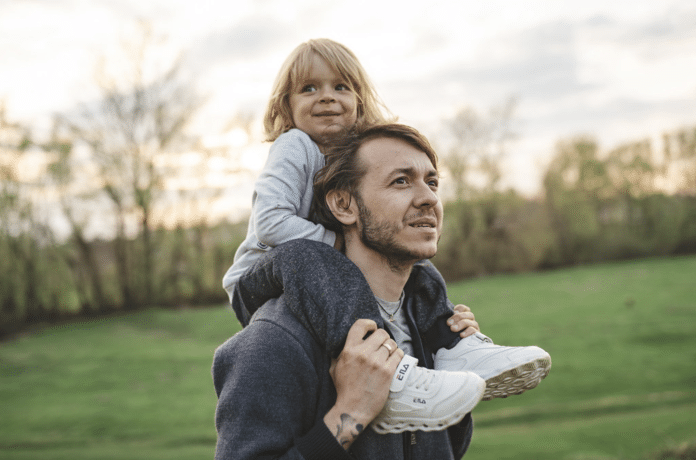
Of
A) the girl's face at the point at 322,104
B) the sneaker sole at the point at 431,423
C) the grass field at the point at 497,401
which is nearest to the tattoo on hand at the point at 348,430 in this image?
the sneaker sole at the point at 431,423

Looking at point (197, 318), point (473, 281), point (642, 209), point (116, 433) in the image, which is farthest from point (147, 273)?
point (642, 209)

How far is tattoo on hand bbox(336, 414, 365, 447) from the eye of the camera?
4.45ft

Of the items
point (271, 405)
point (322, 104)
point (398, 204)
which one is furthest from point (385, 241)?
point (322, 104)

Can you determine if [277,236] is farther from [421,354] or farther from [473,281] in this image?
[473,281]

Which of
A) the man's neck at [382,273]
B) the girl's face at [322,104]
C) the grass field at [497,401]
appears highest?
the girl's face at [322,104]

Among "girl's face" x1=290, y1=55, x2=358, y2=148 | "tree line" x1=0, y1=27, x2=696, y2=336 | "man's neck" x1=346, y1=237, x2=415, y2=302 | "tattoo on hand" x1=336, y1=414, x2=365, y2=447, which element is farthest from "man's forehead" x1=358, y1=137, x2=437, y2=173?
"tree line" x1=0, y1=27, x2=696, y2=336

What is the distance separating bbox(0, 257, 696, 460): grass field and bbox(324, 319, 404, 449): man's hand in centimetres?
535

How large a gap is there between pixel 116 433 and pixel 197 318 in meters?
10.7

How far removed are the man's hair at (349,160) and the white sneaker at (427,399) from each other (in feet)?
2.06

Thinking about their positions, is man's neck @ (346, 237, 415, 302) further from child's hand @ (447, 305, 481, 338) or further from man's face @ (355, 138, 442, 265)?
child's hand @ (447, 305, 481, 338)

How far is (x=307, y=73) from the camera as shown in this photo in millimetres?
2297

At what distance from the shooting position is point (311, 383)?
1.44 metres

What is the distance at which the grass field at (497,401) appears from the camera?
7309 mm

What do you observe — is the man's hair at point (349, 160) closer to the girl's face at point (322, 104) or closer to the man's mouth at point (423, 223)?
the man's mouth at point (423, 223)
